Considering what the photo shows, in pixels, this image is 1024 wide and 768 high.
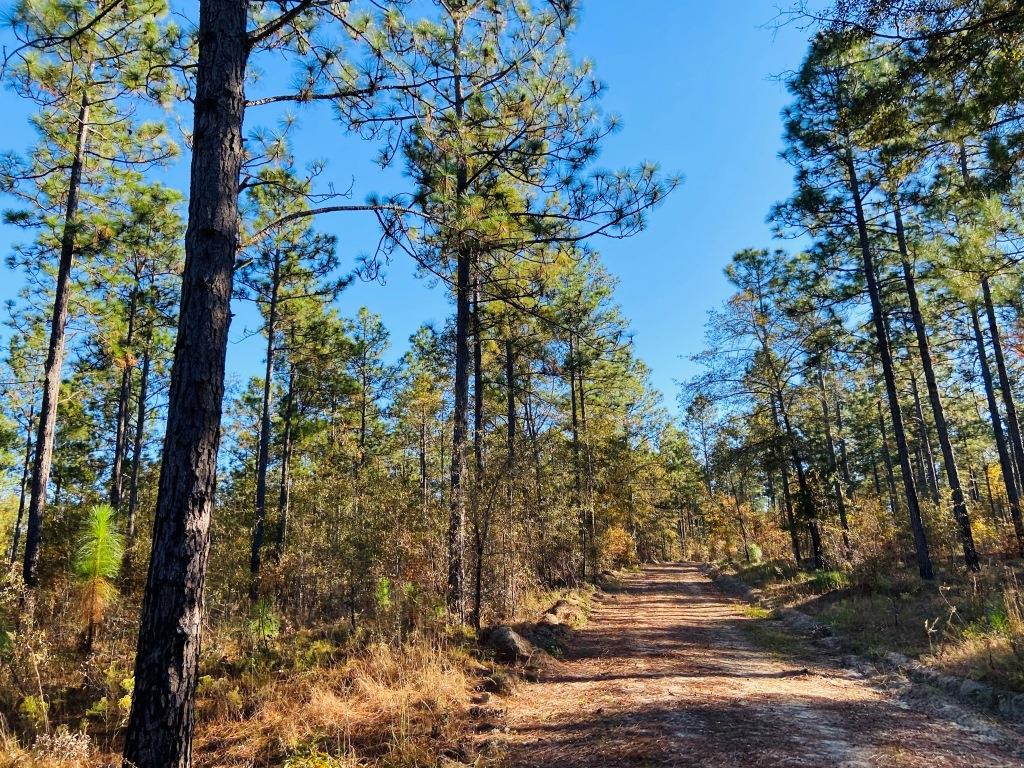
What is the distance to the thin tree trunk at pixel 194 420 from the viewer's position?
303 cm

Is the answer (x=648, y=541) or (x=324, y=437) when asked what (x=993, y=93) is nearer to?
(x=324, y=437)

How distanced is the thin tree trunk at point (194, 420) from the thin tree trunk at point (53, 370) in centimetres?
858

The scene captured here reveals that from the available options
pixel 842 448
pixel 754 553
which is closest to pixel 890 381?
pixel 754 553

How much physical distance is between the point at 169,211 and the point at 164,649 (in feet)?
44.9

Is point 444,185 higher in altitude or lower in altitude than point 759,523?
higher

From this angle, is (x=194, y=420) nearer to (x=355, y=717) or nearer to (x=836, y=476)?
(x=355, y=717)

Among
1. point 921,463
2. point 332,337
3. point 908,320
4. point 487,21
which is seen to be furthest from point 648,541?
point 487,21

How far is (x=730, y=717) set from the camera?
4648mm

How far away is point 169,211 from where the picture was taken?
13523mm

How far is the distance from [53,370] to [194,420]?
32.6 feet

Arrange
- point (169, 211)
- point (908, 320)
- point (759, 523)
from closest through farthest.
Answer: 1. point (169, 211)
2. point (908, 320)
3. point (759, 523)

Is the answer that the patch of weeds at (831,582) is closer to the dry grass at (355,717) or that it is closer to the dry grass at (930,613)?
the dry grass at (930,613)

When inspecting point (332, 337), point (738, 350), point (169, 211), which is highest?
point (169, 211)

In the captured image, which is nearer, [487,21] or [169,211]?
[487,21]
